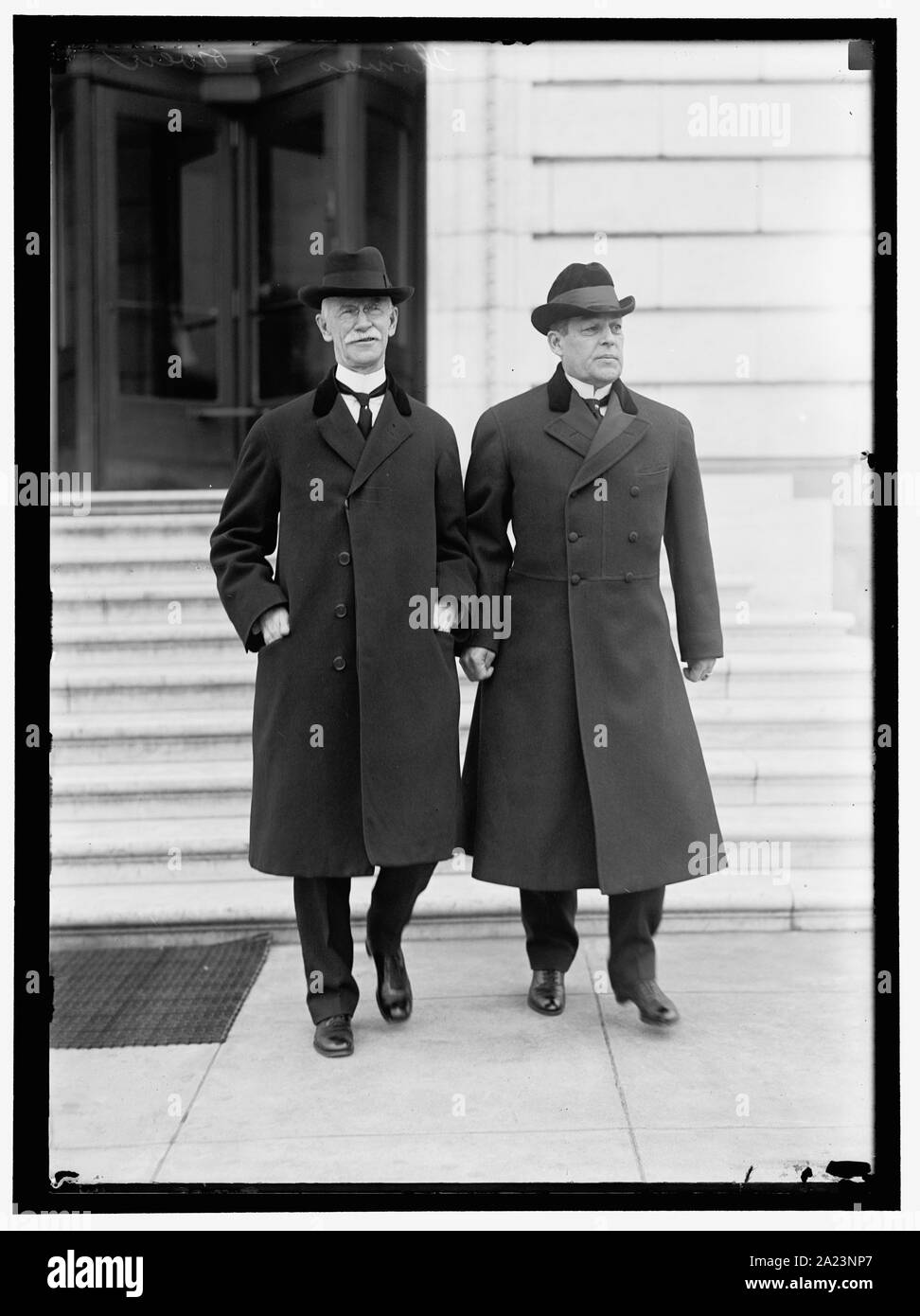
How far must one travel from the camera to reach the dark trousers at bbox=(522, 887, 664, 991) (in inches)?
160

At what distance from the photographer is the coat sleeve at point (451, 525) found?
3.94 meters

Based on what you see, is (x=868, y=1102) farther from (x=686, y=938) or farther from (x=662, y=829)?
(x=686, y=938)

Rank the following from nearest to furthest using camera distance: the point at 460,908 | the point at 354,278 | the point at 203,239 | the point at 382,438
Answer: the point at 354,278, the point at 382,438, the point at 460,908, the point at 203,239

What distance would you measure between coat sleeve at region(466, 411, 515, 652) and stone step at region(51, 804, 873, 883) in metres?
1.74

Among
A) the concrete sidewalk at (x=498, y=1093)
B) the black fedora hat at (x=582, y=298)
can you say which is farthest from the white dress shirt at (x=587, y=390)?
the concrete sidewalk at (x=498, y=1093)

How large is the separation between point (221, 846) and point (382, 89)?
412 cm

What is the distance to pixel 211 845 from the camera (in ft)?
17.2

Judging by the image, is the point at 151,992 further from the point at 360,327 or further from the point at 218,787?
the point at 360,327

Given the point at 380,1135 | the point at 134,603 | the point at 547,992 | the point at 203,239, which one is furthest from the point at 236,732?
the point at 203,239

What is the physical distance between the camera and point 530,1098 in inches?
143

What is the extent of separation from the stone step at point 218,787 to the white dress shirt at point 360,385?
1981 millimetres

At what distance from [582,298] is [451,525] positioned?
767mm

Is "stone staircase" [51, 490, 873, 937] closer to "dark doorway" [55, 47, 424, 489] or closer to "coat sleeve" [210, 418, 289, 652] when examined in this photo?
"dark doorway" [55, 47, 424, 489]

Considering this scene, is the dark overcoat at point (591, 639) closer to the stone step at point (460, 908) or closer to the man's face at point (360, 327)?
the man's face at point (360, 327)
